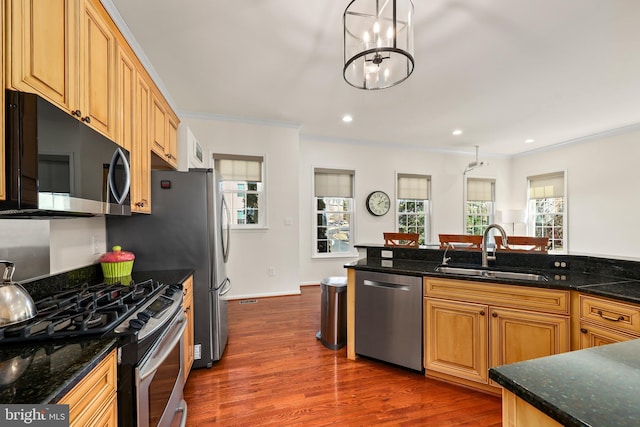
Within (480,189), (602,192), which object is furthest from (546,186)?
(480,189)

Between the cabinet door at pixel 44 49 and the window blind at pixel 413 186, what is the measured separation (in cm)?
538

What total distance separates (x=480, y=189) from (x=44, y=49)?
23.7 ft

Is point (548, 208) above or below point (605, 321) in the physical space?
above

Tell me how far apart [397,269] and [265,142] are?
9.88 feet

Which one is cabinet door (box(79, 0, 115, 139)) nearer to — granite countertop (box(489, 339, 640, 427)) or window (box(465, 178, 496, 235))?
granite countertop (box(489, 339, 640, 427))

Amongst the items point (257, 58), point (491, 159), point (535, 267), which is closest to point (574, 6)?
point (535, 267)

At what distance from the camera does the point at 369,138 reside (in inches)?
211

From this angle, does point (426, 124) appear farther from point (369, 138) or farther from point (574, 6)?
point (574, 6)

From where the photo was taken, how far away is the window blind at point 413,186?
19.2 feet

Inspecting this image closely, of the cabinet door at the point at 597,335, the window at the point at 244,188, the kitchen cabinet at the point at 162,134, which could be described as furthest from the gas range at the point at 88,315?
the window at the point at 244,188

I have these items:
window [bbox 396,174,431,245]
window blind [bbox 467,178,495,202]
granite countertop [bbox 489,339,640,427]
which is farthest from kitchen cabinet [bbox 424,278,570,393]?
window blind [bbox 467,178,495,202]

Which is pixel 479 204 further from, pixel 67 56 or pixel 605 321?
pixel 67 56

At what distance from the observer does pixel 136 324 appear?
1.11 metres

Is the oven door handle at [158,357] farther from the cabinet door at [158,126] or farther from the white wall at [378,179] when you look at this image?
the white wall at [378,179]
